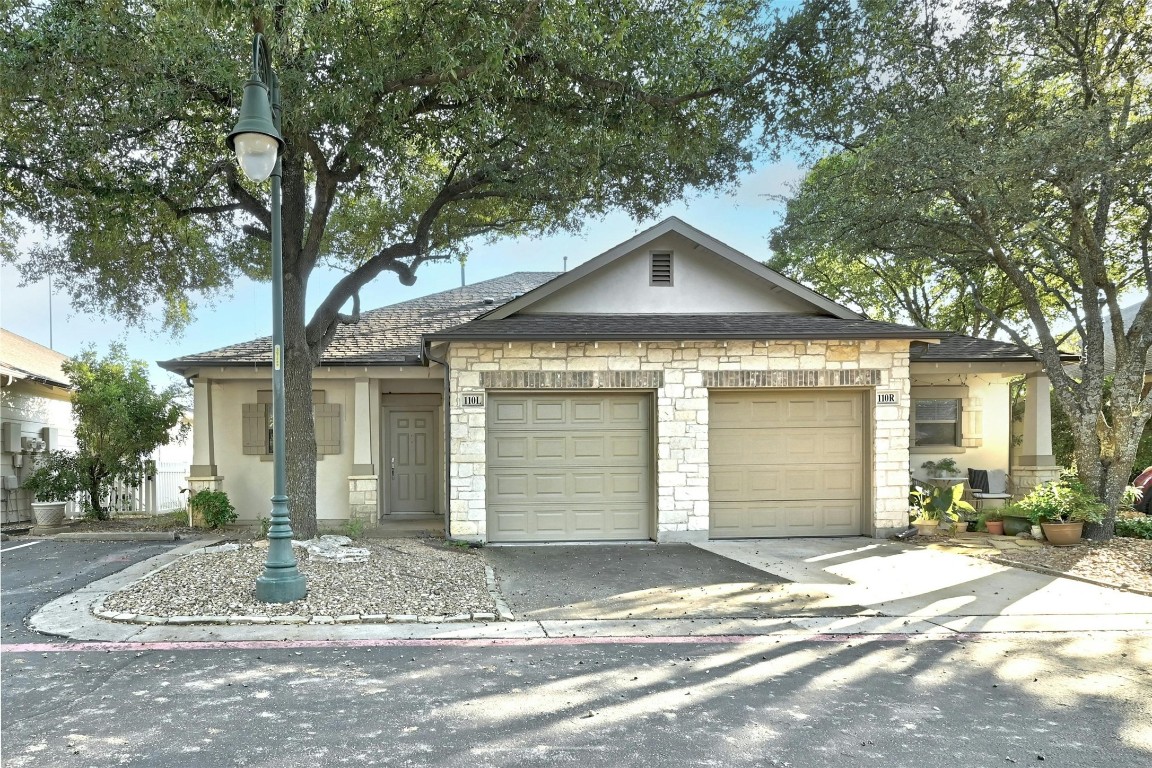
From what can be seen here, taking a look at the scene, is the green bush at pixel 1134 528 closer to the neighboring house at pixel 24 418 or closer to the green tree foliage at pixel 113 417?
the green tree foliage at pixel 113 417

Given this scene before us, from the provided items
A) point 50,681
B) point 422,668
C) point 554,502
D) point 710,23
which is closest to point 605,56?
point 710,23

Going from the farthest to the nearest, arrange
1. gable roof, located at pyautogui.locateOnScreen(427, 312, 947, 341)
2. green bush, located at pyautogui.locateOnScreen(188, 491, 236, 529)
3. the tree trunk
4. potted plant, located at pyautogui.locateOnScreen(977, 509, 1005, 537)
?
green bush, located at pyautogui.locateOnScreen(188, 491, 236, 529) < potted plant, located at pyautogui.locateOnScreen(977, 509, 1005, 537) < gable roof, located at pyautogui.locateOnScreen(427, 312, 947, 341) < the tree trunk

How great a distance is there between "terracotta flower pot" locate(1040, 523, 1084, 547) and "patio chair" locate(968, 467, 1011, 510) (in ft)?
8.39

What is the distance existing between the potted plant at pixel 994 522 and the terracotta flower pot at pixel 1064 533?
1.14 meters

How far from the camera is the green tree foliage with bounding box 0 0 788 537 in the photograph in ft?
24.7

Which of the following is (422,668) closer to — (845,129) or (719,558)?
(719,558)

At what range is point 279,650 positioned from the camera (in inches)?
218

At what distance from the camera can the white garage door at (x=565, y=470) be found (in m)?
10.6

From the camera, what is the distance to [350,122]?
867 centimetres

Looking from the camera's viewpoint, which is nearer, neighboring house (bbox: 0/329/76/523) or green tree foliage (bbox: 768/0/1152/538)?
green tree foliage (bbox: 768/0/1152/538)

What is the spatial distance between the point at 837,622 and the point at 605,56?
21.6 feet

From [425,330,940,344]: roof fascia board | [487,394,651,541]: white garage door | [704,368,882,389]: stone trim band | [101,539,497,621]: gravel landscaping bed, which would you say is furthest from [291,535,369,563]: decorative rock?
[704,368,882,389]: stone trim band

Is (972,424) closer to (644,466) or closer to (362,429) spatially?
(644,466)

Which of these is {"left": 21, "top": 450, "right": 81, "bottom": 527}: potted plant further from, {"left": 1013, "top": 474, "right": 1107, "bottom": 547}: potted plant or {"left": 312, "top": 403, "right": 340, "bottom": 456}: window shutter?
{"left": 1013, "top": 474, "right": 1107, "bottom": 547}: potted plant
